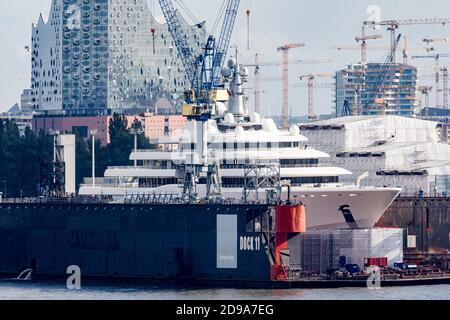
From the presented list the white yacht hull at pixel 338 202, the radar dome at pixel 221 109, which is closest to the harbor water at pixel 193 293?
the white yacht hull at pixel 338 202

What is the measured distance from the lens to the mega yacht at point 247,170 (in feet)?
325

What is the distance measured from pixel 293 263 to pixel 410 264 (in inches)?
462

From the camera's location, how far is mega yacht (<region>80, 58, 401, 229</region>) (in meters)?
99.0

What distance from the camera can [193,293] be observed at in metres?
81.6

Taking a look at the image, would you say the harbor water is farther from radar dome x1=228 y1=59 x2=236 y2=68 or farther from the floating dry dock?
radar dome x1=228 y1=59 x2=236 y2=68

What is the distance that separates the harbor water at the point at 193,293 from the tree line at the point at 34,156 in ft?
209

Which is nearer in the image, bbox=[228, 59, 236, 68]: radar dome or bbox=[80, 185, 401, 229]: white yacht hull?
bbox=[80, 185, 401, 229]: white yacht hull

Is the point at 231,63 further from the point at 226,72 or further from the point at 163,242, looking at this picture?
the point at 163,242

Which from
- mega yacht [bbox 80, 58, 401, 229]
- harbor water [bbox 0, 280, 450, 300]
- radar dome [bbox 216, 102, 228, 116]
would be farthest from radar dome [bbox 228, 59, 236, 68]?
harbor water [bbox 0, 280, 450, 300]

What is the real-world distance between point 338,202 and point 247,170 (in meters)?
6.19

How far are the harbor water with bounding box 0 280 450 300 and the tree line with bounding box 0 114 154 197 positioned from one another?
209ft

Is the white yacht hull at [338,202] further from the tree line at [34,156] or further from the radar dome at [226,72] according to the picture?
the tree line at [34,156]
